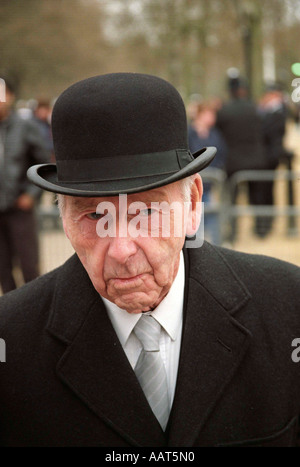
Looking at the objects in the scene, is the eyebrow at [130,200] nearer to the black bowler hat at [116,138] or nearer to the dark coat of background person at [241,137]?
the black bowler hat at [116,138]

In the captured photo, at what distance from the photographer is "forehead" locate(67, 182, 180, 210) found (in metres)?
1.91

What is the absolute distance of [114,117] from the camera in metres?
1.88

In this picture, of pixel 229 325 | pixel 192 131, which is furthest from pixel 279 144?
pixel 229 325

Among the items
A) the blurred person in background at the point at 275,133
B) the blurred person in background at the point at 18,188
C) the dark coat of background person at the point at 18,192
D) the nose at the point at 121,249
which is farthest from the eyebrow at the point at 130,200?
the blurred person in background at the point at 275,133

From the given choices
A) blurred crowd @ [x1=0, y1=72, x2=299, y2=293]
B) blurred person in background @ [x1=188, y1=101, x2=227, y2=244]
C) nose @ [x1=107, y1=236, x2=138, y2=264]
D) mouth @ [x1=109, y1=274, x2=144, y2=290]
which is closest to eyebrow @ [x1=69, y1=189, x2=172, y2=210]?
nose @ [x1=107, y1=236, x2=138, y2=264]

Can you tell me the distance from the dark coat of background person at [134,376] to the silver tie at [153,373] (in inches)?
1.7

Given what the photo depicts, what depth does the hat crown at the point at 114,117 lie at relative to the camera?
189 centimetres

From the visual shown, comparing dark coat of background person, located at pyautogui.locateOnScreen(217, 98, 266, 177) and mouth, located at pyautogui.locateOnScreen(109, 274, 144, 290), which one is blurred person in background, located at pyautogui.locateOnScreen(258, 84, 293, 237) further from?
mouth, located at pyautogui.locateOnScreen(109, 274, 144, 290)

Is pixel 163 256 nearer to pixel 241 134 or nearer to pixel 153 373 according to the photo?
pixel 153 373

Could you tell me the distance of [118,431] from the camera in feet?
6.77

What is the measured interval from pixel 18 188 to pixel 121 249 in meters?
4.22

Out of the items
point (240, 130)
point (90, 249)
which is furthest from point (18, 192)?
point (240, 130)

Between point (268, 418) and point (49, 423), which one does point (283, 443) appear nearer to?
point (268, 418)

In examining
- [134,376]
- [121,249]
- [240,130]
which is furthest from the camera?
[240,130]
